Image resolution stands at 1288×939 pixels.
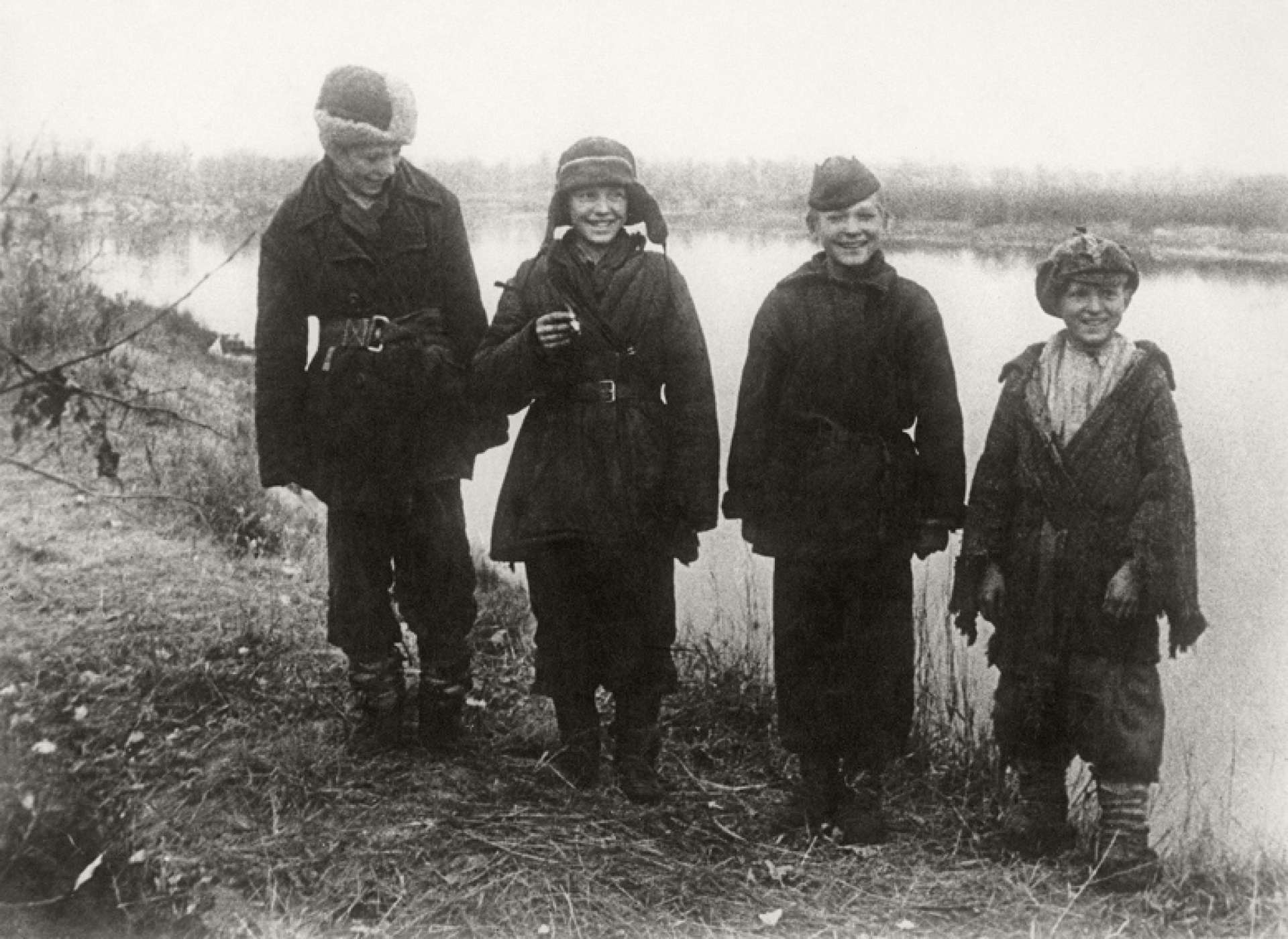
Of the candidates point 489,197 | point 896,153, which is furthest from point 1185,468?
point 489,197

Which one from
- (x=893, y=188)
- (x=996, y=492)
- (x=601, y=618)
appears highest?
(x=893, y=188)

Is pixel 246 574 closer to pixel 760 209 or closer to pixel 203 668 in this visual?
pixel 203 668

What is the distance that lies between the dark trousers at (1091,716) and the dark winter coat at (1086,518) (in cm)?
4

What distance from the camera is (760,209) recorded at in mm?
6668

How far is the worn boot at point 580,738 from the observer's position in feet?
11.9

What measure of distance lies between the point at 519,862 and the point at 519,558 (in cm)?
84

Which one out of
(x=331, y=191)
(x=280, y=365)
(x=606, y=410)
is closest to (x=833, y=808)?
(x=606, y=410)

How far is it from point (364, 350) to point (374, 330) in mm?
67

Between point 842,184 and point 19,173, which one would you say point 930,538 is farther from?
point 19,173

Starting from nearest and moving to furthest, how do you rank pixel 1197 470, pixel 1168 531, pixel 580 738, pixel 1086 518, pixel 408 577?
pixel 1168 531
pixel 1086 518
pixel 580 738
pixel 408 577
pixel 1197 470

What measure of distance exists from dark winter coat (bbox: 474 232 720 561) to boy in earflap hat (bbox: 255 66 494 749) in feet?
0.83

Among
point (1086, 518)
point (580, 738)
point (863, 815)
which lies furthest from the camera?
point (580, 738)

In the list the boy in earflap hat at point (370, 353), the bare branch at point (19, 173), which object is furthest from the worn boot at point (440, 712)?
the bare branch at point (19, 173)

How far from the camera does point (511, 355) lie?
10.9 feet
